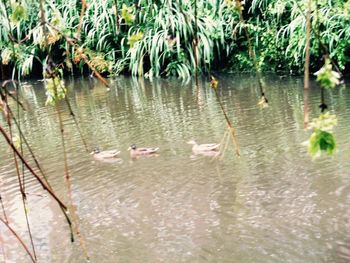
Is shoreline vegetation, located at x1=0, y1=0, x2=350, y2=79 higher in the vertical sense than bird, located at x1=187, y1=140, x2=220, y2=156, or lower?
higher

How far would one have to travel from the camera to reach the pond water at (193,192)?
415cm

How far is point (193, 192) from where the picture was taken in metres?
5.26

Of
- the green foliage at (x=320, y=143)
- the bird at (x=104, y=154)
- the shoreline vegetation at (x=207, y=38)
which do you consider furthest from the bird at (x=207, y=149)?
the green foliage at (x=320, y=143)

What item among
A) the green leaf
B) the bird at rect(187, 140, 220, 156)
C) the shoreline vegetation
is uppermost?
the green leaf

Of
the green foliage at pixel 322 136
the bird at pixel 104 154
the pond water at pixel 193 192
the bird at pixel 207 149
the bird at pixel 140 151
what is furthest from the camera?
the bird at pixel 104 154

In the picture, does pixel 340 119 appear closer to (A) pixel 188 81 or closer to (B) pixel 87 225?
(B) pixel 87 225

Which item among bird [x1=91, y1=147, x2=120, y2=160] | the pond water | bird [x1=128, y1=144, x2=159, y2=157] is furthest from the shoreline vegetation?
bird [x1=128, y1=144, x2=159, y2=157]

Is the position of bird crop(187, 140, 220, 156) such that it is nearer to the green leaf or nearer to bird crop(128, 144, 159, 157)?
bird crop(128, 144, 159, 157)

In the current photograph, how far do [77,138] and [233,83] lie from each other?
471cm

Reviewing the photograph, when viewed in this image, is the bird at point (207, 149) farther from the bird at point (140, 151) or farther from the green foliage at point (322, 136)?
the green foliage at point (322, 136)

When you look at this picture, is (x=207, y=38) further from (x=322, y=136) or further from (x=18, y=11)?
(x=322, y=136)

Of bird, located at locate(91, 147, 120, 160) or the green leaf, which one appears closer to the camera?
the green leaf

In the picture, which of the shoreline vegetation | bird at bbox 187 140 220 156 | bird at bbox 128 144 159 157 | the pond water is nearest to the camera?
the pond water

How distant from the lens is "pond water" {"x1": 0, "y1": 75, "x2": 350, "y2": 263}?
415 centimetres
